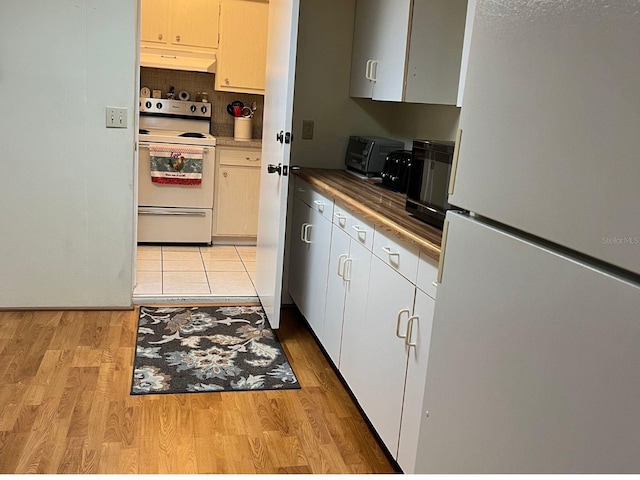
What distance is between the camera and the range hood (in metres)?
5.07

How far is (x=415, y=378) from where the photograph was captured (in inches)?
78.9

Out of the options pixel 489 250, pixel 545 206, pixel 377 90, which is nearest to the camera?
pixel 545 206

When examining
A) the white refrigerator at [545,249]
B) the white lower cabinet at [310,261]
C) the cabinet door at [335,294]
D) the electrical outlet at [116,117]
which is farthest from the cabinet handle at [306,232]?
the white refrigerator at [545,249]

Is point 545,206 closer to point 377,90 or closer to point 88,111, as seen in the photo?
point 377,90

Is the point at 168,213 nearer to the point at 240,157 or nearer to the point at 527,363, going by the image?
the point at 240,157

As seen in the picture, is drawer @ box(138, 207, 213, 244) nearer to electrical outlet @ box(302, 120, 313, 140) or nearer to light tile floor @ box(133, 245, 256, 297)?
light tile floor @ box(133, 245, 256, 297)

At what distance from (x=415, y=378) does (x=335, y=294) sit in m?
1.00

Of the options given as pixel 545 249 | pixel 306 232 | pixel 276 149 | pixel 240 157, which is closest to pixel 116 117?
pixel 276 149

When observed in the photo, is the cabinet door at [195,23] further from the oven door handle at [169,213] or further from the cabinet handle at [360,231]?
the cabinet handle at [360,231]

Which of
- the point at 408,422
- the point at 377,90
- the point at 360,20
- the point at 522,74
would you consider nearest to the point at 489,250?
the point at 522,74

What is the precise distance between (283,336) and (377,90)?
4.59 ft

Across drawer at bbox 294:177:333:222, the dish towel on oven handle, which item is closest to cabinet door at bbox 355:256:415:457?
drawer at bbox 294:177:333:222

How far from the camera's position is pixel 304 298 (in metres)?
3.58

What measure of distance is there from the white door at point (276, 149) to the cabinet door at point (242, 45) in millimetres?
1531
